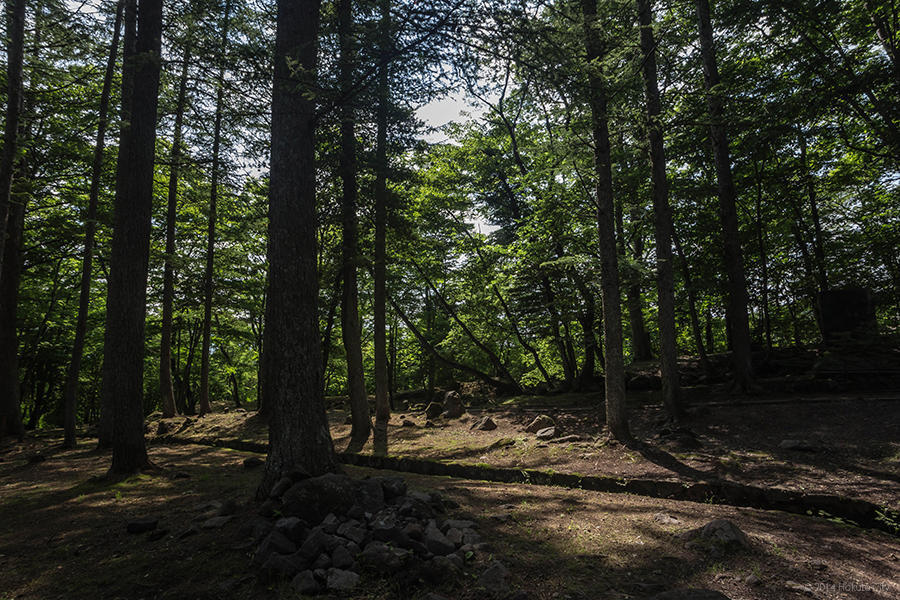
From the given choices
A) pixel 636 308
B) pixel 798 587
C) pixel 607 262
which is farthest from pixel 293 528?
pixel 636 308

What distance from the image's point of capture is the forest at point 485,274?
13.3 ft

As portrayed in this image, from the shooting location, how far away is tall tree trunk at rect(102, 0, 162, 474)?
682cm

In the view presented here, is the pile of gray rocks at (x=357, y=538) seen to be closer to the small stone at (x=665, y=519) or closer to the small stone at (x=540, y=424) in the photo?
the small stone at (x=665, y=519)

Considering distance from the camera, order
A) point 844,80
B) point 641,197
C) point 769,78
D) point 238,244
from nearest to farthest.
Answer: point 844,80
point 769,78
point 641,197
point 238,244

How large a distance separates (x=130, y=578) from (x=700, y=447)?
7.85 meters

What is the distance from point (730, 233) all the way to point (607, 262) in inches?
158

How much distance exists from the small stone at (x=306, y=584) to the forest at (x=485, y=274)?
26mm

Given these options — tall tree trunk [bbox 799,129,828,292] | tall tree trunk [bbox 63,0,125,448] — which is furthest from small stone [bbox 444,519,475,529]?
tall tree trunk [bbox 799,129,828,292]

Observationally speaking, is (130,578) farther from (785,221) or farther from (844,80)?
(785,221)

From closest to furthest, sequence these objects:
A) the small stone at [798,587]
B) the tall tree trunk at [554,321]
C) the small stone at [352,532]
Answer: the small stone at [798,587] → the small stone at [352,532] → the tall tree trunk at [554,321]

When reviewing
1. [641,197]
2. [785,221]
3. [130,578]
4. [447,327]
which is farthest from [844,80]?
[447,327]

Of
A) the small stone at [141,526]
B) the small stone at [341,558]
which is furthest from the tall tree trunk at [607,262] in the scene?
the small stone at [141,526]

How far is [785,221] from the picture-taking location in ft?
44.5

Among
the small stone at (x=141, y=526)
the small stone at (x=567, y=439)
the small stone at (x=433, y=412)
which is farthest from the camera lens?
the small stone at (x=433, y=412)
